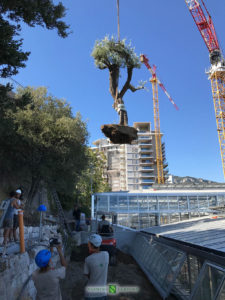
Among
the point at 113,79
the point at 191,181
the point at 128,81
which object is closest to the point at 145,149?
the point at 191,181

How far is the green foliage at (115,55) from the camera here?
5129 mm

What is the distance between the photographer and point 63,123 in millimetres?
13281

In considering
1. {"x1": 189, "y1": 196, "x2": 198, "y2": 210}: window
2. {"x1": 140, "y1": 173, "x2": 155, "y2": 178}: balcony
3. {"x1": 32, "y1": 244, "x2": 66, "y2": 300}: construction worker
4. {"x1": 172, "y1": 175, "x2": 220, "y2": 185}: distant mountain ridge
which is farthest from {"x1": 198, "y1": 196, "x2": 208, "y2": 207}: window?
{"x1": 140, "y1": 173, "x2": 155, "y2": 178}: balcony

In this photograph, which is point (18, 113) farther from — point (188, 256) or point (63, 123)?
point (188, 256)

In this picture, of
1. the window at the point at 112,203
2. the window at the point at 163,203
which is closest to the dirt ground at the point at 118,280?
the window at the point at 112,203

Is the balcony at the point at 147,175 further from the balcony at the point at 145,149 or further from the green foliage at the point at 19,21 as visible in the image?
the green foliage at the point at 19,21

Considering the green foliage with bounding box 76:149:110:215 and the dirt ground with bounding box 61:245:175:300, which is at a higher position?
the green foliage with bounding box 76:149:110:215

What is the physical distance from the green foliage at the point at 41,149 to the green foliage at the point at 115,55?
733cm

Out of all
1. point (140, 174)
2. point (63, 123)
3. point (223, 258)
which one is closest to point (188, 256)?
point (223, 258)

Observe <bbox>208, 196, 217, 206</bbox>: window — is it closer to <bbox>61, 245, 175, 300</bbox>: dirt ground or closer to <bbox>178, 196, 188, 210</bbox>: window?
<bbox>178, 196, 188, 210</bbox>: window

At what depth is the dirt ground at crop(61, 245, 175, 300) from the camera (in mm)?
5930

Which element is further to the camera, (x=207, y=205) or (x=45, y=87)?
(x=207, y=205)

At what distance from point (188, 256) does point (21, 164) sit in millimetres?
10559

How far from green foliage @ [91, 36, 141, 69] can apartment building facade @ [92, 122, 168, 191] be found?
6230 centimetres
